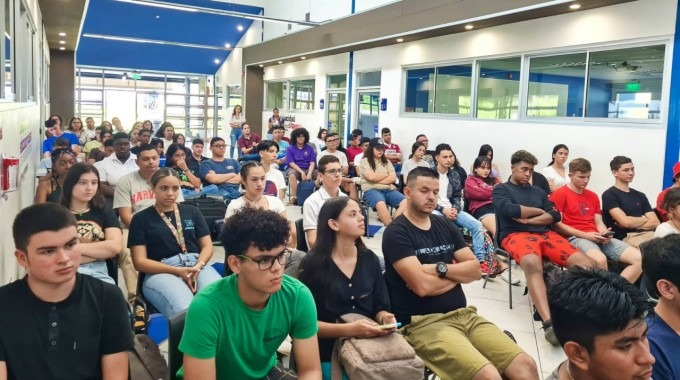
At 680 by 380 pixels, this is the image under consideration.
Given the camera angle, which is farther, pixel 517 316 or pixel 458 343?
pixel 517 316

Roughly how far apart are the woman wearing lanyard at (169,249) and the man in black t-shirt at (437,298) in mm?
1192

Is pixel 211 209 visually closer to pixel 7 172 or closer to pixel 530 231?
pixel 7 172

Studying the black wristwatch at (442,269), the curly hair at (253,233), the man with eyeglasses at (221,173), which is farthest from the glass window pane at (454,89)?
the curly hair at (253,233)

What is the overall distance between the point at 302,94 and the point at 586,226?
39.8ft

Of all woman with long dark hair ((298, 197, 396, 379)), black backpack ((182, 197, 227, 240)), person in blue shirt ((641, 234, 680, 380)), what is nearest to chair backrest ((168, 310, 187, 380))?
woman with long dark hair ((298, 197, 396, 379))

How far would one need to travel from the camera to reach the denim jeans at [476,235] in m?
5.58

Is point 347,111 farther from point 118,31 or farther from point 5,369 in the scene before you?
point 5,369

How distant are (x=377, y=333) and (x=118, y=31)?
17233 mm

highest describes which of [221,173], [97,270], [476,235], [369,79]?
[369,79]

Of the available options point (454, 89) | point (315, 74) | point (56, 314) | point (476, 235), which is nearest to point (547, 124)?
point (454, 89)

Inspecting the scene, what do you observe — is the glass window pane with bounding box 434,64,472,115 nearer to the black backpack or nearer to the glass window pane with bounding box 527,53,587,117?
the glass window pane with bounding box 527,53,587,117

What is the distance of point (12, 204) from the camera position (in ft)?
12.6

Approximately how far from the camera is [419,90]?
36.7ft

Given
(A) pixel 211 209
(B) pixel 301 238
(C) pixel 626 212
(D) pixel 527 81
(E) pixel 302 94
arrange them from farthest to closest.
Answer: (E) pixel 302 94 → (D) pixel 527 81 → (A) pixel 211 209 → (C) pixel 626 212 → (B) pixel 301 238
